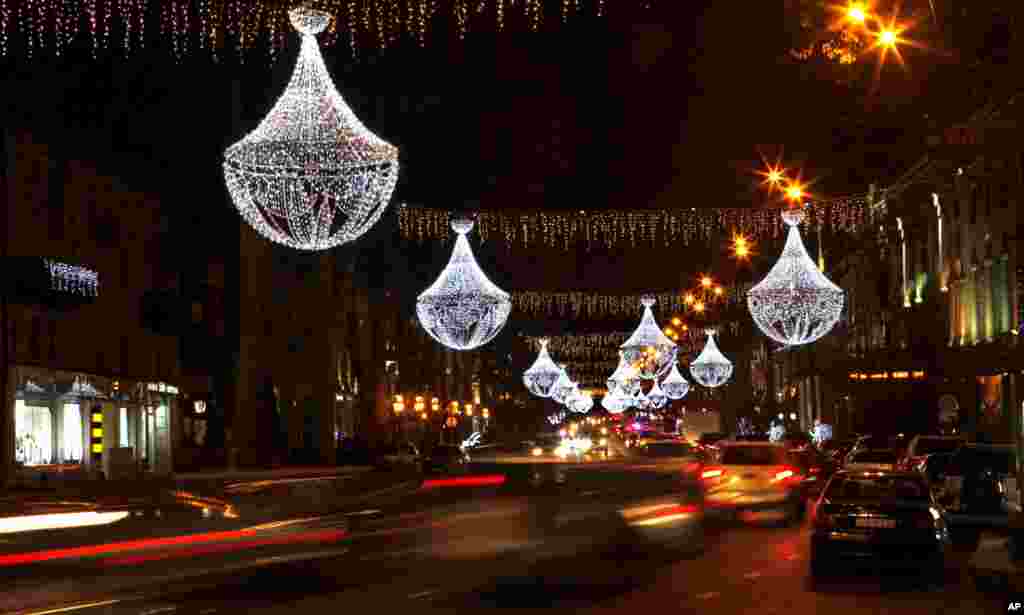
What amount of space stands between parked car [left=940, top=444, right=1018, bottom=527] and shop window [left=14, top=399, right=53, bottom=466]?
2821cm

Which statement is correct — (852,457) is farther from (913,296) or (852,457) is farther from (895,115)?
(913,296)

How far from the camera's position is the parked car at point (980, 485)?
2659cm

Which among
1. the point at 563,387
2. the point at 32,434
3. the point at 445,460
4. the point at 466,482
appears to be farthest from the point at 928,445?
the point at 563,387

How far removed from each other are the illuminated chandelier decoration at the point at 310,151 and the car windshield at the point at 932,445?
17.8 meters

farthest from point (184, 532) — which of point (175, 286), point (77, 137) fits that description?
point (175, 286)

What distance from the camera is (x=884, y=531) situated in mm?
20203

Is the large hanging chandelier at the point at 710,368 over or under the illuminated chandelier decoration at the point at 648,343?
under

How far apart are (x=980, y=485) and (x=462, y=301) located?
54.7 feet

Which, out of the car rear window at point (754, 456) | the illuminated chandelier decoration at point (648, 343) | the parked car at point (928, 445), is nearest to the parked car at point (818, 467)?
the parked car at point (928, 445)

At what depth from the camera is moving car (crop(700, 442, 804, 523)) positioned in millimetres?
30469

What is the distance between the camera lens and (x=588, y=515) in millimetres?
34031

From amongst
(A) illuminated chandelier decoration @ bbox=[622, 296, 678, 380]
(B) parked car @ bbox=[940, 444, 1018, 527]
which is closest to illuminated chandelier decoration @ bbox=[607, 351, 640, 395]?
(A) illuminated chandelier decoration @ bbox=[622, 296, 678, 380]

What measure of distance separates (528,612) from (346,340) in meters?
72.2

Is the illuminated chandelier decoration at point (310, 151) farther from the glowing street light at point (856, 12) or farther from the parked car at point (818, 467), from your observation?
the parked car at point (818, 467)
